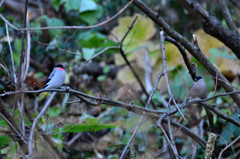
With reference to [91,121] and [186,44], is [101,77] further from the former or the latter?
[186,44]

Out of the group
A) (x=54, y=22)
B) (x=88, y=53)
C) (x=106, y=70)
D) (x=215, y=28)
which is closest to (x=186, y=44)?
(x=215, y=28)

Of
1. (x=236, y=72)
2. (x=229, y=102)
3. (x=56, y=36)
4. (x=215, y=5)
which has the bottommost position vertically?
(x=229, y=102)

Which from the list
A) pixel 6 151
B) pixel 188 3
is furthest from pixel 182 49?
pixel 6 151

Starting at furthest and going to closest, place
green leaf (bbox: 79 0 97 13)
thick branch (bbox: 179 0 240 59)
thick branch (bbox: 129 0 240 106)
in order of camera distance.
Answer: green leaf (bbox: 79 0 97 13)
thick branch (bbox: 179 0 240 59)
thick branch (bbox: 129 0 240 106)

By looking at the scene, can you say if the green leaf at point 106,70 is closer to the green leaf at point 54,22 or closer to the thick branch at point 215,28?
the green leaf at point 54,22

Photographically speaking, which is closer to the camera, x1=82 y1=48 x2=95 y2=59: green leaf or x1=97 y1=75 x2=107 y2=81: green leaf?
x1=82 y1=48 x2=95 y2=59: green leaf

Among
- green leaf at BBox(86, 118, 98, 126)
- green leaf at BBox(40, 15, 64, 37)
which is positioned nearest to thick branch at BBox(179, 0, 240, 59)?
green leaf at BBox(86, 118, 98, 126)

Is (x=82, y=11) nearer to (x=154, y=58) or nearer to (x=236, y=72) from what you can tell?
(x=154, y=58)

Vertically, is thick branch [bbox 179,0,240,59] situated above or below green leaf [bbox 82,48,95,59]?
above

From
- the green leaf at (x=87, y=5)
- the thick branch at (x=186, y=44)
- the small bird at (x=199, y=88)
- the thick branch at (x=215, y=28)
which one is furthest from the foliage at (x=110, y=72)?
the thick branch at (x=186, y=44)

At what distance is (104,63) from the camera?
20.5ft

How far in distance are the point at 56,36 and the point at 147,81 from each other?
5.81 ft

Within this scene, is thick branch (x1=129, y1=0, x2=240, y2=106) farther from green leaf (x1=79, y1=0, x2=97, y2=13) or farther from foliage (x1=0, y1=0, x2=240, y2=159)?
green leaf (x1=79, y1=0, x2=97, y2=13)

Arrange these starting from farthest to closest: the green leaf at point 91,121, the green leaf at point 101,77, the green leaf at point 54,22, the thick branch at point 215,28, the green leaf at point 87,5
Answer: the green leaf at point 101,77
the green leaf at point 54,22
the green leaf at point 87,5
the thick branch at point 215,28
the green leaf at point 91,121
